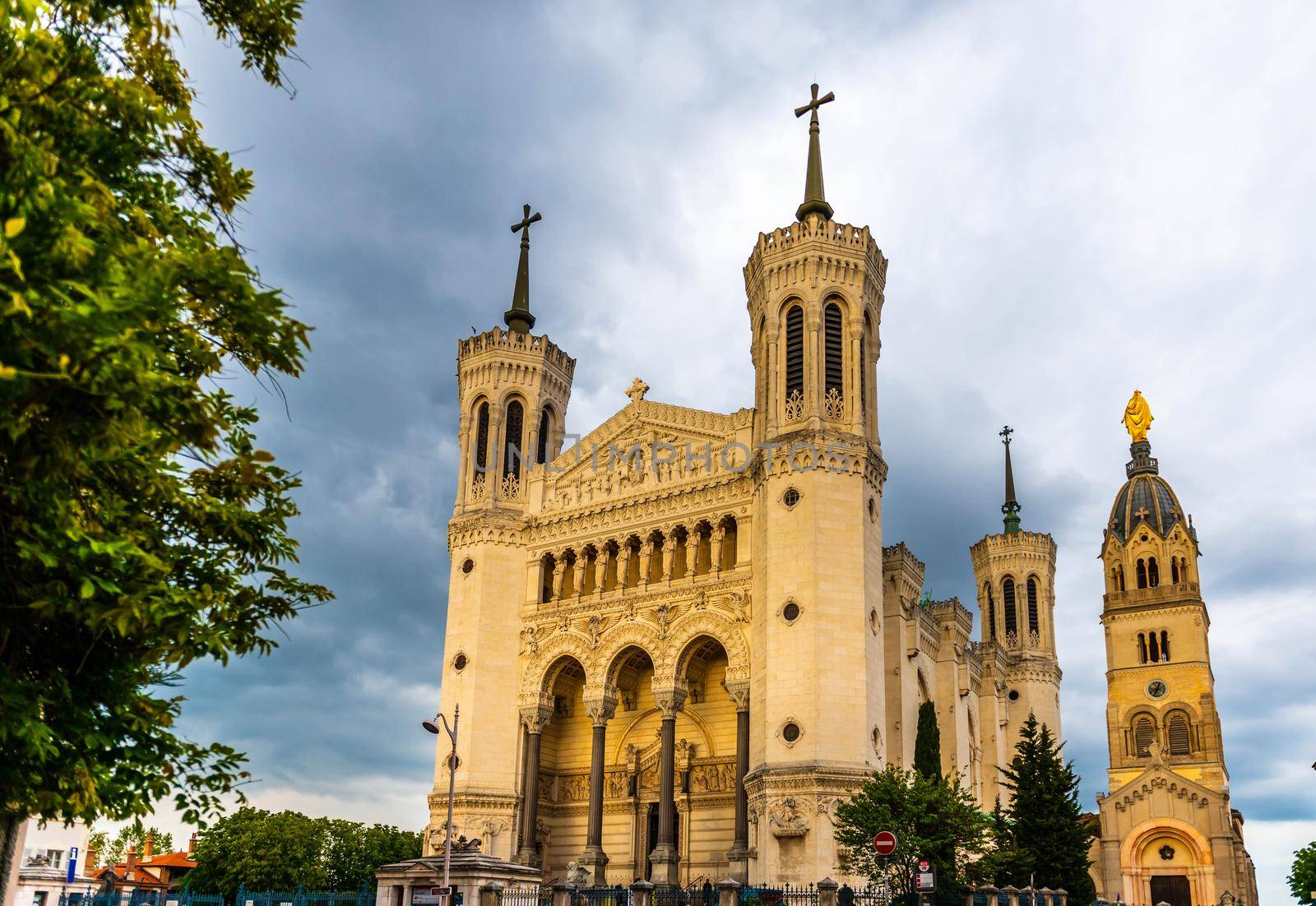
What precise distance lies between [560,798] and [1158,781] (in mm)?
40965

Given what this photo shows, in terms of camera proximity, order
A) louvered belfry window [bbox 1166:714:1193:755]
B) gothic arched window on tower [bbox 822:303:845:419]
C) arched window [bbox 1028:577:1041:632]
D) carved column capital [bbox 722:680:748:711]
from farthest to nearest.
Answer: louvered belfry window [bbox 1166:714:1193:755] → arched window [bbox 1028:577:1041:632] → gothic arched window on tower [bbox 822:303:845:419] → carved column capital [bbox 722:680:748:711]

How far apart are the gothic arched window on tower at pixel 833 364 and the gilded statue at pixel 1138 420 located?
59.4m

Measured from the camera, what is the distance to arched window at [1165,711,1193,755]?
81875 millimetres

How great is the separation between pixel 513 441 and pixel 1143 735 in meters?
56.2

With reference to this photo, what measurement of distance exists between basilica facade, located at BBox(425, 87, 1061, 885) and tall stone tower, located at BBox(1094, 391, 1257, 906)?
2489cm

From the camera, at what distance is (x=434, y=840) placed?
143 ft

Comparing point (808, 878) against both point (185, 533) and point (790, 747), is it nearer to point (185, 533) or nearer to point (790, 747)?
point (790, 747)

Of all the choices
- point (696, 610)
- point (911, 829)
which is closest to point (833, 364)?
point (696, 610)

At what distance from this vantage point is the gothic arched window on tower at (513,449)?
1997 inches

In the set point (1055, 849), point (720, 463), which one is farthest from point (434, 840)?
point (1055, 849)

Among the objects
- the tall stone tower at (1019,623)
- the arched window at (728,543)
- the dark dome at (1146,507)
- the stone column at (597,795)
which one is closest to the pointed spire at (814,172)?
the arched window at (728,543)

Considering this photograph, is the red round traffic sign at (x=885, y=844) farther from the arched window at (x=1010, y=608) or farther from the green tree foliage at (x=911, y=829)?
the arched window at (x=1010, y=608)

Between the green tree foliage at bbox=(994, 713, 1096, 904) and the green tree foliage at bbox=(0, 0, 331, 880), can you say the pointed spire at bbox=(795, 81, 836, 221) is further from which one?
the green tree foliage at bbox=(0, 0, 331, 880)

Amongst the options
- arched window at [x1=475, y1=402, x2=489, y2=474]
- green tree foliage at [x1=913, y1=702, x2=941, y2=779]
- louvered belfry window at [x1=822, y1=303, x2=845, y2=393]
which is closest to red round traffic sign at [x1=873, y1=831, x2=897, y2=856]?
green tree foliage at [x1=913, y1=702, x2=941, y2=779]
